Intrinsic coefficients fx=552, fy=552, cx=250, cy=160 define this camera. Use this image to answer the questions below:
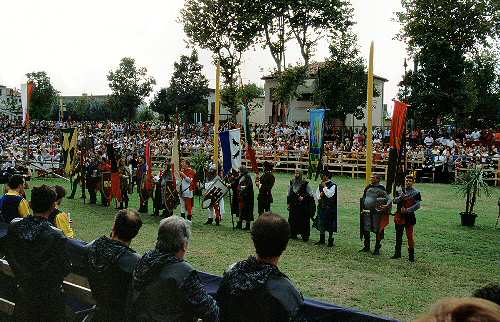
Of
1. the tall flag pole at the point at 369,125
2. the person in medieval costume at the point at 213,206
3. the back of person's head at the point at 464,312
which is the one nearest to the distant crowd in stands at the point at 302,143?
the person in medieval costume at the point at 213,206

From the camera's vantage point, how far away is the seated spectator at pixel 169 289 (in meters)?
3.62

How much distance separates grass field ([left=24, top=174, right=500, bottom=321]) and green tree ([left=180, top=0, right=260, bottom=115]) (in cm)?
2876

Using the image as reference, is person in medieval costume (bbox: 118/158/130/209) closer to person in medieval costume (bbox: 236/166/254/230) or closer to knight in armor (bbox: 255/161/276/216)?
person in medieval costume (bbox: 236/166/254/230)

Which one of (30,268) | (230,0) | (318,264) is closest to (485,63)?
(230,0)

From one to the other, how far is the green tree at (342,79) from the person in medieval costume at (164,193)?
102ft

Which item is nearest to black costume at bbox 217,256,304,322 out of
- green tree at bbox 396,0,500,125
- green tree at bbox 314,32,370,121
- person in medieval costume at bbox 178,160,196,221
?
person in medieval costume at bbox 178,160,196,221

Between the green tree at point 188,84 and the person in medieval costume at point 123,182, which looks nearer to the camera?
the person in medieval costume at point 123,182

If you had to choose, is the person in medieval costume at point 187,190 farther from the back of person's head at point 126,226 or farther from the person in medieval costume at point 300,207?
the back of person's head at point 126,226

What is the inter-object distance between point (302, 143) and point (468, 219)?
20.6 meters

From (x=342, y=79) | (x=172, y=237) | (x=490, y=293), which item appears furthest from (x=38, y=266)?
(x=342, y=79)

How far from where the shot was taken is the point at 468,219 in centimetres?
1633

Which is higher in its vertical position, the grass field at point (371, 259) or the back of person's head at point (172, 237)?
the back of person's head at point (172, 237)

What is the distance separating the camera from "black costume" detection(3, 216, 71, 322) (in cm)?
496

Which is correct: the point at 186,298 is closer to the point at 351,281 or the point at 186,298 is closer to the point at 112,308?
the point at 112,308
